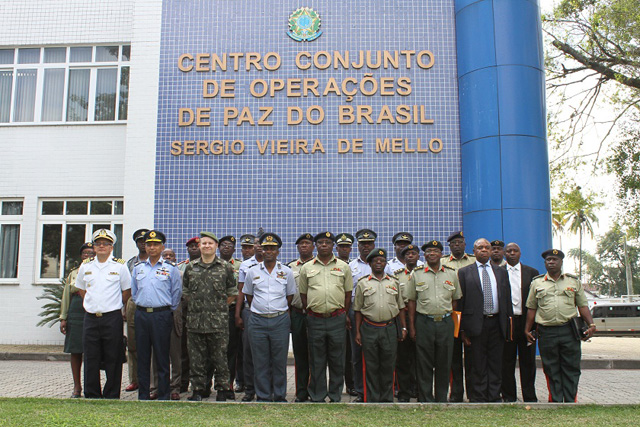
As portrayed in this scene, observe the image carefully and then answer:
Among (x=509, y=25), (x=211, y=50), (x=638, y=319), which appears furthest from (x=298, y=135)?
(x=638, y=319)

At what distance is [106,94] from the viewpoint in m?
12.1

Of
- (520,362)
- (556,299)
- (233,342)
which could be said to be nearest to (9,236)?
(233,342)

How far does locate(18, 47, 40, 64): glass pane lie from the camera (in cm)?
1240

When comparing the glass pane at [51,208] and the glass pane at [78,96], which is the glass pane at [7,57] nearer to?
the glass pane at [78,96]

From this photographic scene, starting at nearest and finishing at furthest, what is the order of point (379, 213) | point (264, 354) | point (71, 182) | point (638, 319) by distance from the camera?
point (264, 354) → point (379, 213) → point (71, 182) → point (638, 319)

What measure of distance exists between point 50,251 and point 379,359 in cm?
825

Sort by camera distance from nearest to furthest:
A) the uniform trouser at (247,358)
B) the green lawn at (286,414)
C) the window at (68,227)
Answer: the green lawn at (286,414), the uniform trouser at (247,358), the window at (68,227)

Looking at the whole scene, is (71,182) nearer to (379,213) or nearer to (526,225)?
(379,213)

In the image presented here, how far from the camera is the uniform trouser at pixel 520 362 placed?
652 centimetres

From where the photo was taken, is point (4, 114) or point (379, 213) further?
point (4, 114)

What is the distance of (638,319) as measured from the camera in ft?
70.7

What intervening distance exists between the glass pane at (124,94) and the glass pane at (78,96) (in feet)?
2.36

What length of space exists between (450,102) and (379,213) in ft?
7.98

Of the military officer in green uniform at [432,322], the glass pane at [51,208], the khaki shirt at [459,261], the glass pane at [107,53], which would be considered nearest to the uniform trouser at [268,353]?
the military officer in green uniform at [432,322]
